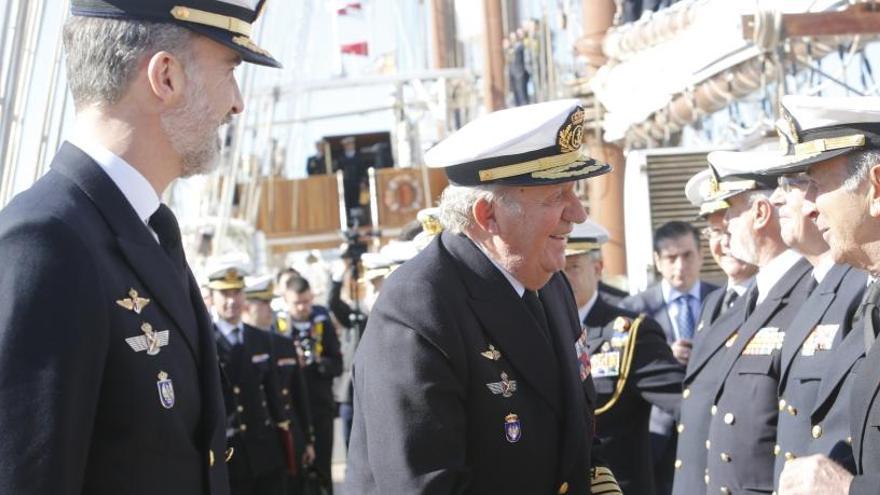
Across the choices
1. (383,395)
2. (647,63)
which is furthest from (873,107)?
(647,63)

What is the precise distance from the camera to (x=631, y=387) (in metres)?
5.77

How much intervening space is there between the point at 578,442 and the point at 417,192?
87.1ft

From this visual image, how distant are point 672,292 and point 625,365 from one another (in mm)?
2622

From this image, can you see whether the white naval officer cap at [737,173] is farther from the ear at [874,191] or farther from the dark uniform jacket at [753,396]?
the ear at [874,191]

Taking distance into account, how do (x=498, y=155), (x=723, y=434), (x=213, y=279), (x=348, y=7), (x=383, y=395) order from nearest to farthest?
(x=383, y=395)
(x=498, y=155)
(x=723, y=434)
(x=213, y=279)
(x=348, y=7)

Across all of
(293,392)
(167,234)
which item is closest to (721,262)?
(167,234)

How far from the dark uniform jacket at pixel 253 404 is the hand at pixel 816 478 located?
22.8 feet

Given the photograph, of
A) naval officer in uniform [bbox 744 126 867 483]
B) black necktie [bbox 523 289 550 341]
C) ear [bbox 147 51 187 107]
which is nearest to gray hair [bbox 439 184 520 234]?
black necktie [bbox 523 289 550 341]

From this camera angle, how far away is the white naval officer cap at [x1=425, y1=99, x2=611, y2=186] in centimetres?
365

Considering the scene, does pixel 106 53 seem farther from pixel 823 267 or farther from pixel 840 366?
pixel 823 267

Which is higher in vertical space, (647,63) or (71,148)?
(647,63)

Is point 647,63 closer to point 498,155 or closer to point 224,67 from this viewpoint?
point 498,155

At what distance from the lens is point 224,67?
115 inches

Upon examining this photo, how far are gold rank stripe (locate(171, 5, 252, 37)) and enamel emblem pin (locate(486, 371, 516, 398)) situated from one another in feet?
3.49
